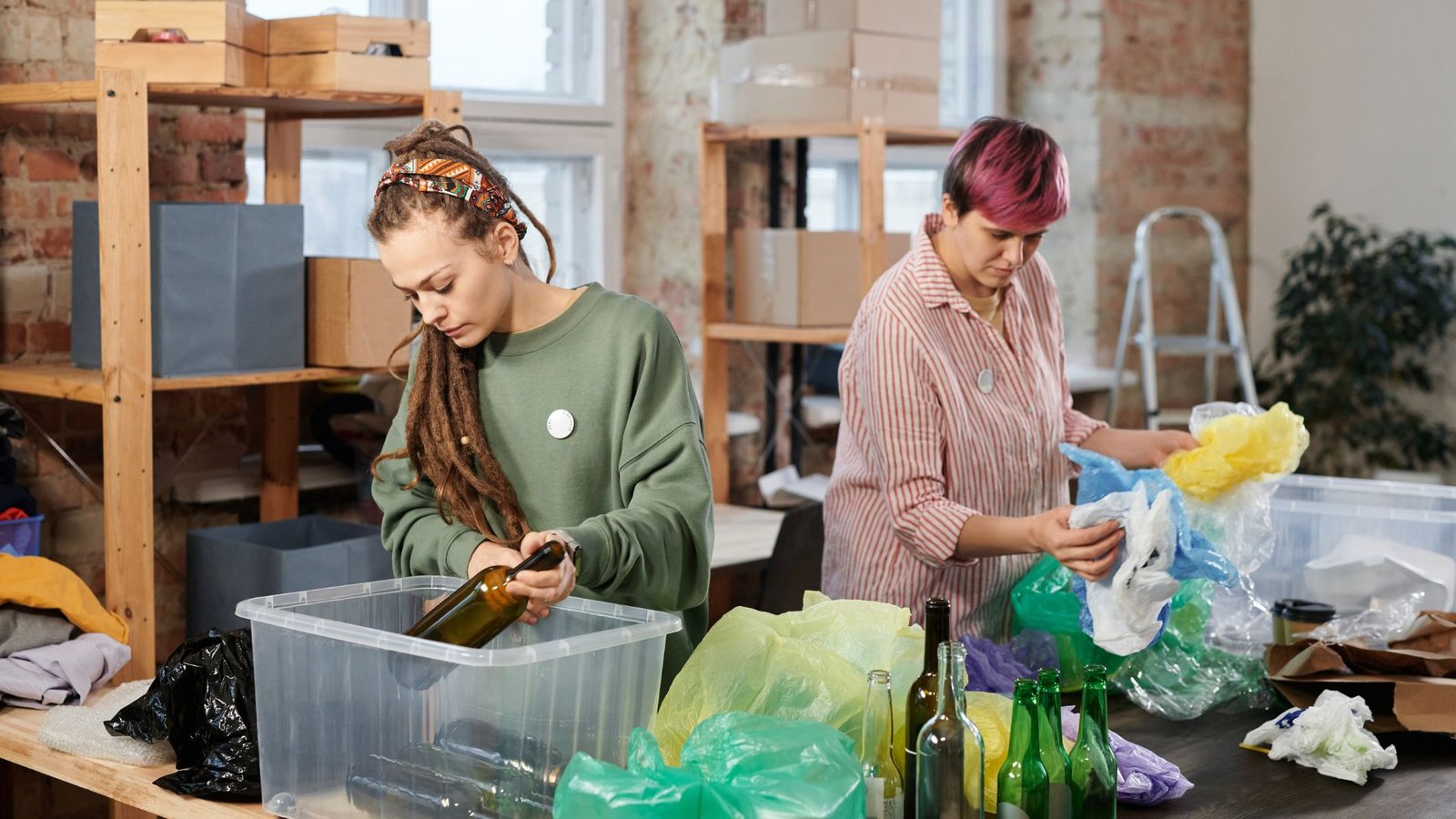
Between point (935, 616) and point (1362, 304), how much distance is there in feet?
13.3

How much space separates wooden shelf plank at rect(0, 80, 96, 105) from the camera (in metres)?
2.52

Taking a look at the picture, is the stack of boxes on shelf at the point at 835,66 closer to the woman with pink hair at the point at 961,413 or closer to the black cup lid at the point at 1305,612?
the woman with pink hair at the point at 961,413

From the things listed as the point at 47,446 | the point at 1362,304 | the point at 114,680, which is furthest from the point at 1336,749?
the point at 1362,304

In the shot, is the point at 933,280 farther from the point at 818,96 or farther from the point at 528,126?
the point at 528,126

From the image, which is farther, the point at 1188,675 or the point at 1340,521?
the point at 1340,521

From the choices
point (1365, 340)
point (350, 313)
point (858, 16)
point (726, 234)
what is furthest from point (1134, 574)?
point (1365, 340)

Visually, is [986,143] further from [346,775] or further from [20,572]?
[20,572]

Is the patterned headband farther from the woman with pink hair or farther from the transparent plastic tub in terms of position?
the transparent plastic tub

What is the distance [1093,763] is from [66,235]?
2268 millimetres

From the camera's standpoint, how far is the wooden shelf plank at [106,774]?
1683mm

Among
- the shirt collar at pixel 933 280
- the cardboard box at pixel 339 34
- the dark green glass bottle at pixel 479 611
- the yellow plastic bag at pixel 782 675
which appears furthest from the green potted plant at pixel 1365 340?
the dark green glass bottle at pixel 479 611

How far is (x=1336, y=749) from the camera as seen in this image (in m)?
1.82

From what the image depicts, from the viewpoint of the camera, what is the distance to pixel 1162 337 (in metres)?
5.32

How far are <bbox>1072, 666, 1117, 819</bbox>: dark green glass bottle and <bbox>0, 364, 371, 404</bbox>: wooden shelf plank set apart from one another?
174 centimetres
